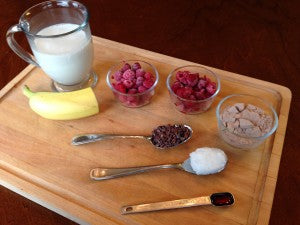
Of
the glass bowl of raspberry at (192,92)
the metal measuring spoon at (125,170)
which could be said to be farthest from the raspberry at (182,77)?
the metal measuring spoon at (125,170)

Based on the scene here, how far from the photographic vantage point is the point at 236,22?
123 centimetres

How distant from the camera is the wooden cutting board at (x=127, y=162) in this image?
0.57m

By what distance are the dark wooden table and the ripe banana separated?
32 cm

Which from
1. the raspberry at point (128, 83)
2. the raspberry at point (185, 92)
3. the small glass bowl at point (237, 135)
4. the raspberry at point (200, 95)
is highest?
the raspberry at point (128, 83)

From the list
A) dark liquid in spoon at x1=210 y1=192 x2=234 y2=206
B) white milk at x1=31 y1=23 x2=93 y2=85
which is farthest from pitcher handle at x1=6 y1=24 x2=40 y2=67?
dark liquid in spoon at x1=210 y1=192 x2=234 y2=206

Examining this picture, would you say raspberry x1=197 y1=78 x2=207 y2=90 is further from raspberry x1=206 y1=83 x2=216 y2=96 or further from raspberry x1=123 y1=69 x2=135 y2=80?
raspberry x1=123 y1=69 x2=135 y2=80

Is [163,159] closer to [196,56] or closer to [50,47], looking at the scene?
[50,47]

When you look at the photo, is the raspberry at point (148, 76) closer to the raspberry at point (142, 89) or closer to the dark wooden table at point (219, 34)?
the raspberry at point (142, 89)

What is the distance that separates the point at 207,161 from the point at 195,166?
1.1 inches

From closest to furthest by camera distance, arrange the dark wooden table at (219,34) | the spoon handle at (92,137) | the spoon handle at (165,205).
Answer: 1. the spoon handle at (165,205)
2. the spoon handle at (92,137)
3. the dark wooden table at (219,34)

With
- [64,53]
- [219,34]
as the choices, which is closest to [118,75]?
[64,53]

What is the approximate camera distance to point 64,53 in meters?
0.69

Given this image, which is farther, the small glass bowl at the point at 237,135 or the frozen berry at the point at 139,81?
the frozen berry at the point at 139,81

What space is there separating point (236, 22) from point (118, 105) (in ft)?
2.49
